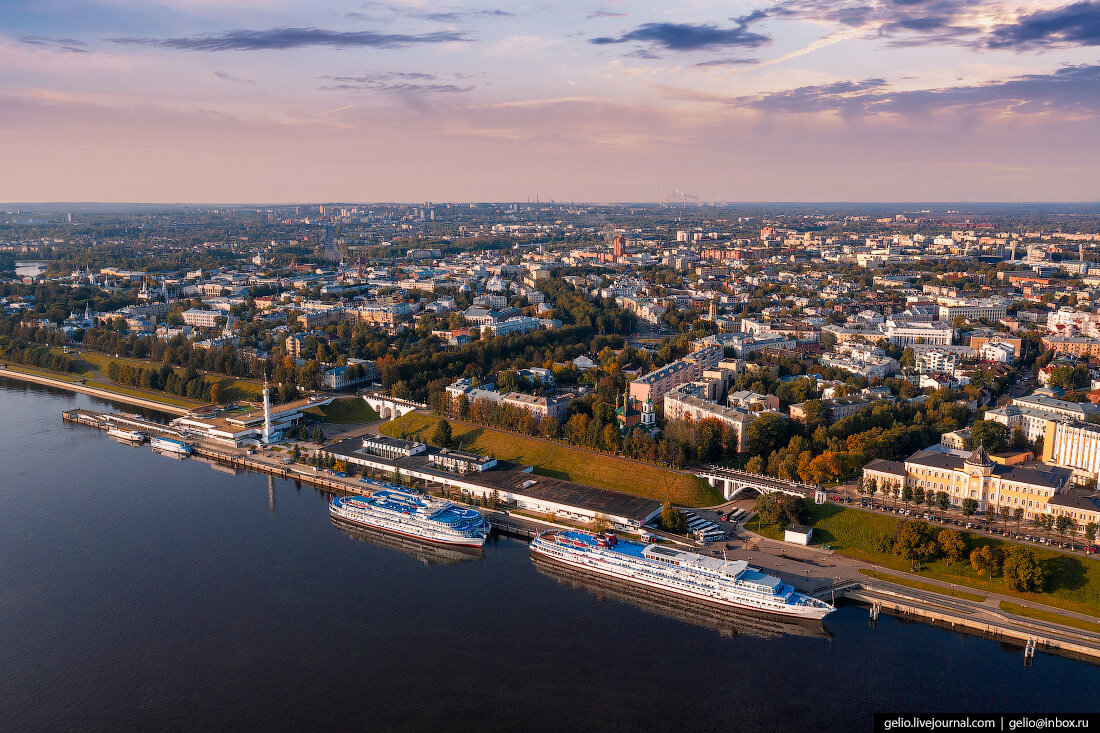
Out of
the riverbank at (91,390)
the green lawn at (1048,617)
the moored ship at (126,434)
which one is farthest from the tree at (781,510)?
the riverbank at (91,390)

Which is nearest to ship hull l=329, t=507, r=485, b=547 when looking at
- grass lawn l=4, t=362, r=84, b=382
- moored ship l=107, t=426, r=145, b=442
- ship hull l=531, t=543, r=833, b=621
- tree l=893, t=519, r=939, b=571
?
ship hull l=531, t=543, r=833, b=621

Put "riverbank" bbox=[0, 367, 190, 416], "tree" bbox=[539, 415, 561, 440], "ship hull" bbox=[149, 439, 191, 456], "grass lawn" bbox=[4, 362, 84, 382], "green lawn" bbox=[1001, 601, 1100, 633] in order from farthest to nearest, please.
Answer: "grass lawn" bbox=[4, 362, 84, 382] → "riverbank" bbox=[0, 367, 190, 416] → "ship hull" bbox=[149, 439, 191, 456] → "tree" bbox=[539, 415, 561, 440] → "green lawn" bbox=[1001, 601, 1100, 633]

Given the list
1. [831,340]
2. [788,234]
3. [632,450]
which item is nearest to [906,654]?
[632,450]

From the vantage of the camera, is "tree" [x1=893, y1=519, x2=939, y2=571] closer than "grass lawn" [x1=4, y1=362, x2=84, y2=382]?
Yes

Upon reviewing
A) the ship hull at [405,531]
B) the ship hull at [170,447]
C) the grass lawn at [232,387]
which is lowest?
the ship hull at [405,531]

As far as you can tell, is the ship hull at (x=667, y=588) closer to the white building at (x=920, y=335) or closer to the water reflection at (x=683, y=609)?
the water reflection at (x=683, y=609)

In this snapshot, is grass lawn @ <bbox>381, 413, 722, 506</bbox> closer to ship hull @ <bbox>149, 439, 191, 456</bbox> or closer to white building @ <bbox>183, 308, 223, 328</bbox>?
ship hull @ <bbox>149, 439, 191, 456</bbox>

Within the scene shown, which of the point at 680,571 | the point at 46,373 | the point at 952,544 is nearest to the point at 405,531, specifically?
the point at 680,571

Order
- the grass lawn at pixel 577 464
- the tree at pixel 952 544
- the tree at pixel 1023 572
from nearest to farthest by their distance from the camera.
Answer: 1. the tree at pixel 1023 572
2. the tree at pixel 952 544
3. the grass lawn at pixel 577 464
